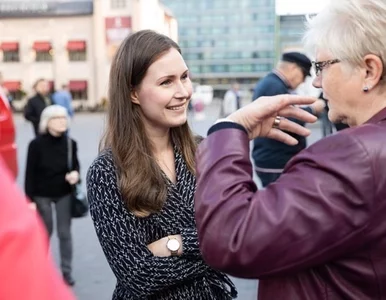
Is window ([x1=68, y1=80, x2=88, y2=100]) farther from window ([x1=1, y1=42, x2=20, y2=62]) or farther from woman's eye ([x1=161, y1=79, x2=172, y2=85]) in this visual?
woman's eye ([x1=161, y1=79, x2=172, y2=85])

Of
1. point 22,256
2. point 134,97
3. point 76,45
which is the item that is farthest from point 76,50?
point 22,256

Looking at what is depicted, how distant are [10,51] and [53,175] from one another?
4230 cm

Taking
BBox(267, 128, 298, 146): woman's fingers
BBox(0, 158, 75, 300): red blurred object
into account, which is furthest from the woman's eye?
BBox(0, 158, 75, 300): red blurred object

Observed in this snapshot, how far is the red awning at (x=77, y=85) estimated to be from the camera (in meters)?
43.0

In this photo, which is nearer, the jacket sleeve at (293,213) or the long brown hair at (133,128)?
the jacket sleeve at (293,213)

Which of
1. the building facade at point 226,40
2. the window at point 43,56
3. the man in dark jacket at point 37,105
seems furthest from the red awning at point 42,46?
the building facade at point 226,40

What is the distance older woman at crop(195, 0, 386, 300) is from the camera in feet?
3.36

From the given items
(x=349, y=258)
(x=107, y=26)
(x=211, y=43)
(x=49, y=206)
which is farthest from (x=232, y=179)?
(x=211, y=43)

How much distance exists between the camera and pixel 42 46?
42.8 meters

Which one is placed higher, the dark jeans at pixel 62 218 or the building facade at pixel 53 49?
the building facade at pixel 53 49

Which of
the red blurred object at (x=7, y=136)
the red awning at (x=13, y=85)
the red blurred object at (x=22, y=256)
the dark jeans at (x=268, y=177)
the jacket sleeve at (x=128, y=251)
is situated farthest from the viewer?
the red awning at (x=13, y=85)

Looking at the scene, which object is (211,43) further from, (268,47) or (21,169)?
(21,169)

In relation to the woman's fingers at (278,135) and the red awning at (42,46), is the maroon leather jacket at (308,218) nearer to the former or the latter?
the woman's fingers at (278,135)

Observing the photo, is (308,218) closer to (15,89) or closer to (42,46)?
(42,46)
